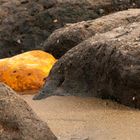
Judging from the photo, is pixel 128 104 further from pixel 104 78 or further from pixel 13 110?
pixel 13 110

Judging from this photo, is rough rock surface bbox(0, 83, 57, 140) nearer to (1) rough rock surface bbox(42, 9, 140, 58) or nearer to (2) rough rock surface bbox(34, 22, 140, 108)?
(2) rough rock surface bbox(34, 22, 140, 108)

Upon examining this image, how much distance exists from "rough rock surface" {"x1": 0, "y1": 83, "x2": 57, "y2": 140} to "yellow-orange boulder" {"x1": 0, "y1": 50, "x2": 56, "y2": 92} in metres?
2.57

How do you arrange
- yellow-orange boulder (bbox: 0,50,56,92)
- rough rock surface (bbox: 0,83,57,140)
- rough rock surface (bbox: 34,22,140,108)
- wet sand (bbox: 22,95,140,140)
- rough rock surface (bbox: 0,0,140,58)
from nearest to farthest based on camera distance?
rough rock surface (bbox: 0,83,57,140) → wet sand (bbox: 22,95,140,140) → rough rock surface (bbox: 34,22,140,108) → yellow-orange boulder (bbox: 0,50,56,92) → rough rock surface (bbox: 0,0,140,58)

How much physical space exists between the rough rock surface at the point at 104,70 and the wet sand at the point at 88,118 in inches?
5.2

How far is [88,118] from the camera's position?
190 inches

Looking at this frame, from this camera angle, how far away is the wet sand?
170 inches

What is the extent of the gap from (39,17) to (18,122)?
18.1 ft

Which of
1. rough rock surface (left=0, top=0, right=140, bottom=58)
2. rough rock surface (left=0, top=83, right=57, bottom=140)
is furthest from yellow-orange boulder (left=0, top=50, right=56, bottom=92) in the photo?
rough rock surface (left=0, top=83, right=57, bottom=140)

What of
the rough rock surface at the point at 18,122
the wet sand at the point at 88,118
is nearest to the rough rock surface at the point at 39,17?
the wet sand at the point at 88,118

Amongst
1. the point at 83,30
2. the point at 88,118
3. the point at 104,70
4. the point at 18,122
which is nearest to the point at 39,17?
the point at 83,30

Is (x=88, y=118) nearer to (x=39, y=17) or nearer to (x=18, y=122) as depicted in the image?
(x=18, y=122)

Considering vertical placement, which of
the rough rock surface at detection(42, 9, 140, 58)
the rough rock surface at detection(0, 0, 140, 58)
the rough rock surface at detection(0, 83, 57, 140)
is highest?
the rough rock surface at detection(0, 83, 57, 140)

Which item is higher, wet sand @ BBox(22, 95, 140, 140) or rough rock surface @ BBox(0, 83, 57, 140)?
rough rock surface @ BBox(0, 83, 57, 140)

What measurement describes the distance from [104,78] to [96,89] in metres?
0.15
